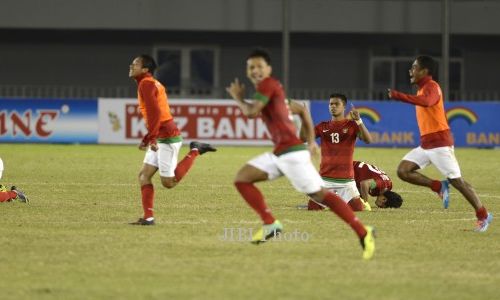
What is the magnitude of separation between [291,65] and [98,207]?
1048 inches

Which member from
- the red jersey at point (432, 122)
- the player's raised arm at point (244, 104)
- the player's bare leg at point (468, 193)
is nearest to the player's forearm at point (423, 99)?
the red jersey at point (432, 122)

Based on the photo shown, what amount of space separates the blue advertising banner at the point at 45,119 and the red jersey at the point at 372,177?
51.2ft

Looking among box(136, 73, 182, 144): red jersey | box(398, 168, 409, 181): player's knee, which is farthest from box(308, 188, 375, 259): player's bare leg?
box(398, 168, 409, 181): player's knee

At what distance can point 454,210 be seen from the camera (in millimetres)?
15680

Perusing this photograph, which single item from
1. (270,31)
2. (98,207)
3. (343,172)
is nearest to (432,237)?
(343,172)

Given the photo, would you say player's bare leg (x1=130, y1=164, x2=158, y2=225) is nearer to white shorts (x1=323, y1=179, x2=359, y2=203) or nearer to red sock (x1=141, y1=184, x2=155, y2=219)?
red sock (x1=141, y1=184, x2=155, y2=219)

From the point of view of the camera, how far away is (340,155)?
15.5 meters

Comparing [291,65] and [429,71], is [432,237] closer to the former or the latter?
[429,71]

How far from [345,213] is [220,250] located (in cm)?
128

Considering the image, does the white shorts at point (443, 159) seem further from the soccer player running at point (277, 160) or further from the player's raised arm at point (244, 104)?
the player's raised arm at point (244, 104)

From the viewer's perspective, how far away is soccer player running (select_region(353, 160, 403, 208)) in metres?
15.9

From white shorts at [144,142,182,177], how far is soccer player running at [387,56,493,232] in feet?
8.62

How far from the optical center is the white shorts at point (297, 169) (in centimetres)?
1070

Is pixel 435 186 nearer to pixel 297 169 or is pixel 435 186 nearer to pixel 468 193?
pixel 468 193
